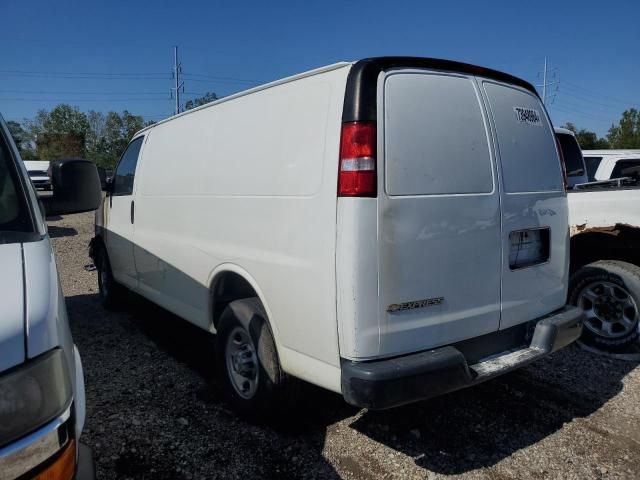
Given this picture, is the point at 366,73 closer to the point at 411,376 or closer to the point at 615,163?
the point at 411,376

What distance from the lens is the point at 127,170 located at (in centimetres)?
505

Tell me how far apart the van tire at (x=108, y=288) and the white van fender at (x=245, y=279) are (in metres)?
2.78

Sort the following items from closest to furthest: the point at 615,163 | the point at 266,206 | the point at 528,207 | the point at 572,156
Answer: the point at 266,206, the point at 528,207, the point at 572,156, the point at 615,163

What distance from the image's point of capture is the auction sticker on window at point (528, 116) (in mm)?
3107

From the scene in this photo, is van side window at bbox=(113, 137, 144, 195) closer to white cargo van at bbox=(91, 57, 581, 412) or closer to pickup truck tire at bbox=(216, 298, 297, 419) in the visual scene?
white cargo van at bbox=(91, 57, 581, 412)

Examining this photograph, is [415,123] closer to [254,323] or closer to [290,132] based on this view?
[290,132]

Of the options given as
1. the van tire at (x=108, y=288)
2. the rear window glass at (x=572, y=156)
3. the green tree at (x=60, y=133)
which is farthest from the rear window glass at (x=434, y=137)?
the green tree at (x=60, y=133)

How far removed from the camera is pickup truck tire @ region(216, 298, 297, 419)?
2936 millimetres

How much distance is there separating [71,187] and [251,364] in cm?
153

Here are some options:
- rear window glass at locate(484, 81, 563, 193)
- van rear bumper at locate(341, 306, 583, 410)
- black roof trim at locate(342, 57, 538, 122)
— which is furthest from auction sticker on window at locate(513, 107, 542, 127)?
van rear bumper at locate(341, 306, 583, 410)

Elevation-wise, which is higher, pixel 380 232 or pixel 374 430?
pixel 380 232

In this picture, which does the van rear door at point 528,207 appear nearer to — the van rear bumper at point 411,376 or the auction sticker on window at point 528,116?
the auction sticker on window at point 528,116

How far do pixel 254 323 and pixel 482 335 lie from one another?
1.35 metres

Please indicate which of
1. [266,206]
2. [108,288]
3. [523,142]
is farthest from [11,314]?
[108,288]
